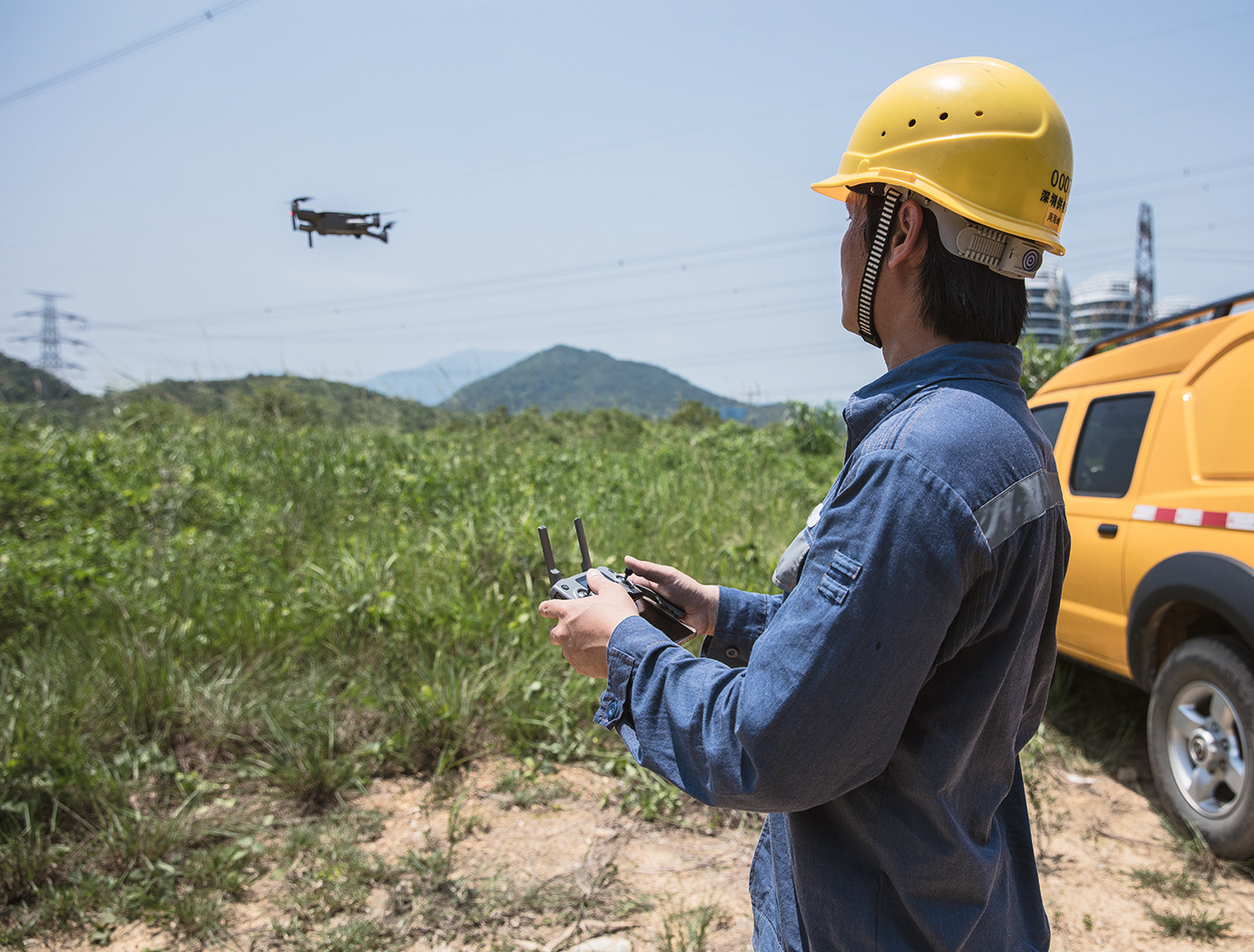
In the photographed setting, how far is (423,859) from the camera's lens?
314cm

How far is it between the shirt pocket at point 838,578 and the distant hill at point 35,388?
8.72m

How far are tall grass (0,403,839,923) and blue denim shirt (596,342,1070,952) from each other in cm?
295

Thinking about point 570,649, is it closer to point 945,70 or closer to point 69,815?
point 945,70

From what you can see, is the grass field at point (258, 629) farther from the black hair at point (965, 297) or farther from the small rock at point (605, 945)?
the black hair at point (965, 297)

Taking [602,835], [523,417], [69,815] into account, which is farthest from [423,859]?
[523,417]

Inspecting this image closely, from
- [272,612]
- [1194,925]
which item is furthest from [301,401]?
[1194,925]

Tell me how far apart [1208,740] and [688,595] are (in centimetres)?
282

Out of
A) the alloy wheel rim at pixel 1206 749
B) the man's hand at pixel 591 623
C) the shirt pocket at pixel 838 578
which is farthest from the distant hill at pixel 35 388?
the alloy wheel rim at pixel 1206 749

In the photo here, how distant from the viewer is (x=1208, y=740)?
319cm

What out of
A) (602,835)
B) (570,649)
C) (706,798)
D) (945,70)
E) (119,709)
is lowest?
(602,835)

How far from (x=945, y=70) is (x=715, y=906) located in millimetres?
2707

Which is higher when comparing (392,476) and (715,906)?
(392,476)

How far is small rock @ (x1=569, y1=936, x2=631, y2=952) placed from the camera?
9.01 ft

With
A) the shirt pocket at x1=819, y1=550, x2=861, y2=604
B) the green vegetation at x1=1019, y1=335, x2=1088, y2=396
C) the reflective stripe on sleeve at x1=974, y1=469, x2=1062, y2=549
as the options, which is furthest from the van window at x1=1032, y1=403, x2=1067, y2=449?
the green vegetation at x1=1019, y1=335, x2=1088, y2=396
